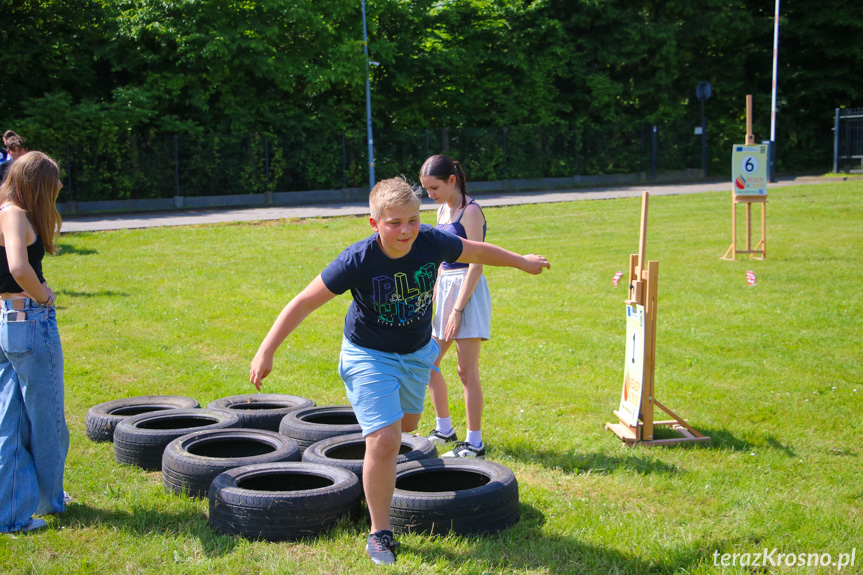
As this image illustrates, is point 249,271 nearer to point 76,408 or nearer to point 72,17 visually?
point 76,408

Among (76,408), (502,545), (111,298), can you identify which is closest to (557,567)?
(502,545)

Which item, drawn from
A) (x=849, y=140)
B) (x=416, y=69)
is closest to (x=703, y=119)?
(x=849, y=140)

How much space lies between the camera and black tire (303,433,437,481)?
4.52m

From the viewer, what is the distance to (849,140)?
107 feet

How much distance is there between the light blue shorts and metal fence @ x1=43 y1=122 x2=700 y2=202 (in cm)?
2352

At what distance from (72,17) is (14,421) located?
86.9ft

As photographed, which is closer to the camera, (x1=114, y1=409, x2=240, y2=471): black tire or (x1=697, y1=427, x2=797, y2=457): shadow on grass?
(x1=114, y1=409, x2=240, y2=471): black tire

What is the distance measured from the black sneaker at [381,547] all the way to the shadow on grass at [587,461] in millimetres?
1659

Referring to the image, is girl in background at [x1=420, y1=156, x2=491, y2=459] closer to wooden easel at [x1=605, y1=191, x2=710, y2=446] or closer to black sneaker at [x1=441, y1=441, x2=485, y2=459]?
black sneaker at [x1=441, y1=441, x2=485, y2=459]

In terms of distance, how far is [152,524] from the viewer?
419 cm

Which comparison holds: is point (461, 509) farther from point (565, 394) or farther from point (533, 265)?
point (565, 394)

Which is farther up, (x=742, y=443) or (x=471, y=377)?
(x=471, y=377)

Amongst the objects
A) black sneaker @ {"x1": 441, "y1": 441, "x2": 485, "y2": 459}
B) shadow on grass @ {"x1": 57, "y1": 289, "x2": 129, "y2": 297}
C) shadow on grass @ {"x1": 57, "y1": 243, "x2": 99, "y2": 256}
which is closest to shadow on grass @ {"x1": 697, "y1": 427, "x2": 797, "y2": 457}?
black sneaker @ {"x1": 441, "y1": 441, "x2": 485, "y2": 459}

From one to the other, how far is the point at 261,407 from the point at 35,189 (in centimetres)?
255
